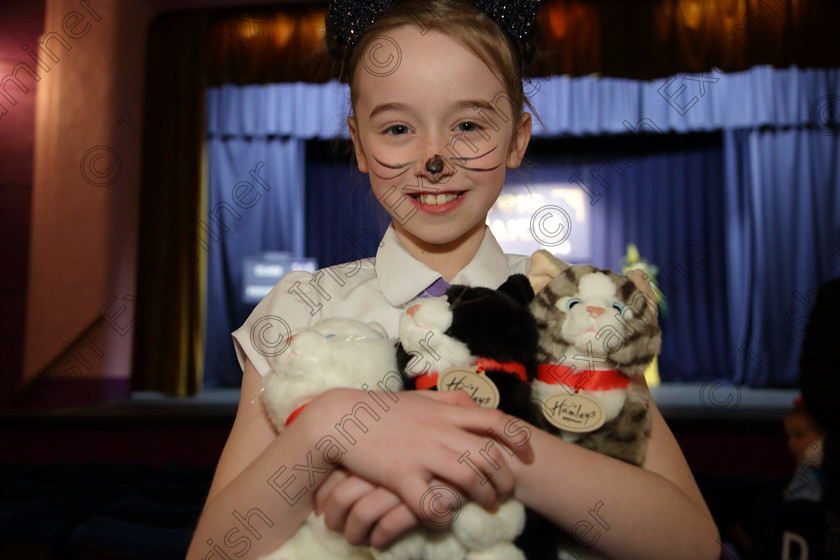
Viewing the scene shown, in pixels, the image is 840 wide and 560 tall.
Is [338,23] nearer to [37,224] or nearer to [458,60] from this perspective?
[458,60]

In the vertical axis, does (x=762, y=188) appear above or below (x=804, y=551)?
above

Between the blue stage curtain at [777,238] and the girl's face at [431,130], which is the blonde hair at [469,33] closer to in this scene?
the girl's face at [431,130]

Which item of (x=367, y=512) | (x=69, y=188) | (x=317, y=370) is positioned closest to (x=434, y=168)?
(x=317, y=370)

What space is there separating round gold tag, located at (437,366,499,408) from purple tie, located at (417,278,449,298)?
226mm

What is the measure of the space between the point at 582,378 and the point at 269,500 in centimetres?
30

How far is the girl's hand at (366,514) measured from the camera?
46 cm

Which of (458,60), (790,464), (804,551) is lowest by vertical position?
(790,464)

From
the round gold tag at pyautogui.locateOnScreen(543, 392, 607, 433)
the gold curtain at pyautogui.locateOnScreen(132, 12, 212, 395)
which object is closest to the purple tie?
the round gold tag at pyautogui.locateOnScreen(543, 392, 607, 433)

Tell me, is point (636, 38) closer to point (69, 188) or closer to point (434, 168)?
point (69, 188)

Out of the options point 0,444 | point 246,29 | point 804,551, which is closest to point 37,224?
point 0,444

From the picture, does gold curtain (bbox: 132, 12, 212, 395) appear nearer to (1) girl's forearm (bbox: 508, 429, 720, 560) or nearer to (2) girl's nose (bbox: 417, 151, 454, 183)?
(2) girl's nose (bbox: 417, 151, 454, 183)

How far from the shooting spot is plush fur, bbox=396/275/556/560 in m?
0.50

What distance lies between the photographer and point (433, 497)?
18.1 inches

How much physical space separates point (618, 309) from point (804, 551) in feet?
1.60
